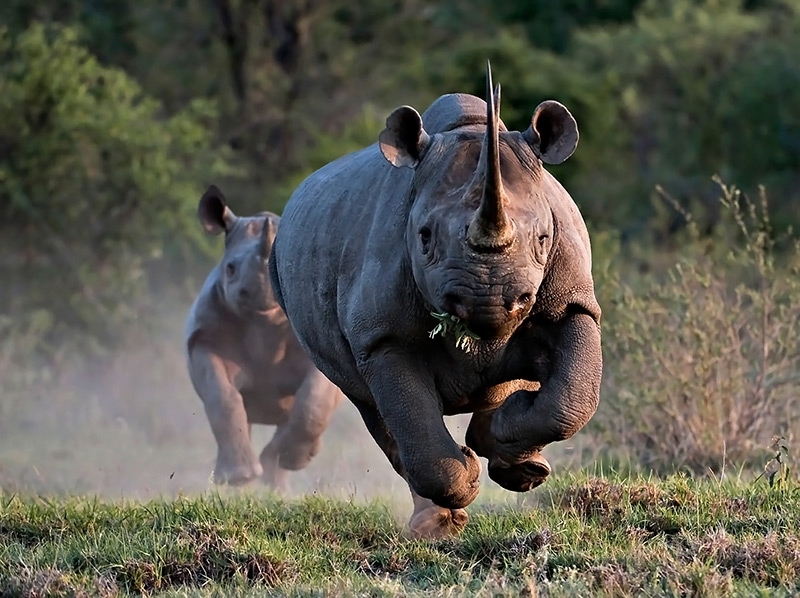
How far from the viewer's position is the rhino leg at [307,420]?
9438 mm

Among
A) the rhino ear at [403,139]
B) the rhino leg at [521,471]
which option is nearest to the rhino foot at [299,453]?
the rhino leg at [521,471]

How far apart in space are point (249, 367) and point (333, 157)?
10187 mm

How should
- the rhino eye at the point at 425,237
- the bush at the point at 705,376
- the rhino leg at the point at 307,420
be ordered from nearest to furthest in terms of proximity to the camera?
the rhino eye at the point at 425,237
the bush at the point at 705,376
the rhino leg at the point at 307,420

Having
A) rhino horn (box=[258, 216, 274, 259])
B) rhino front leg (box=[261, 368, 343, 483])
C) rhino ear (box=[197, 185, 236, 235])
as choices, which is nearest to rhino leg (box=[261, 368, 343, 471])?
rhino front leg (box=[261, 368, 343, 483])

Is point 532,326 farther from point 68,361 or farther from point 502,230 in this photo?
point 68,361

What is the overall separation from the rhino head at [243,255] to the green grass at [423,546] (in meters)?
2.79

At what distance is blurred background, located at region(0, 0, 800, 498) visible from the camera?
8953 millimetres

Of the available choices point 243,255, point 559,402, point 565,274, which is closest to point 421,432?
point 559,402

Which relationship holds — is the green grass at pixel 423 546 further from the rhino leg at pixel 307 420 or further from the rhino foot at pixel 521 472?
the rhino leg at pixel 307 420

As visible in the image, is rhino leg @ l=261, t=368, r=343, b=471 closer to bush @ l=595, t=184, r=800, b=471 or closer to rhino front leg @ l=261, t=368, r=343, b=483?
rhino front leg @ l=261, t=368, r=343, b=483

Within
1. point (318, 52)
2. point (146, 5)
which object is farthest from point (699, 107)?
point (146, 5)

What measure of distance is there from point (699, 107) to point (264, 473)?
43.6 ft

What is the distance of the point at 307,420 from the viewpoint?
30.9 feet

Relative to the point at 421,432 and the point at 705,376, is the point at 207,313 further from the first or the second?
the point at 421,432
